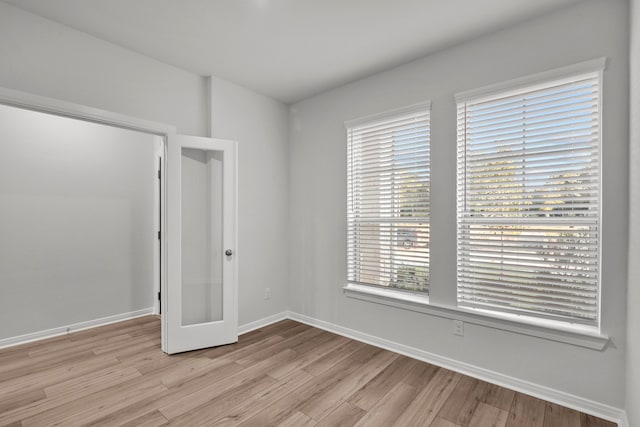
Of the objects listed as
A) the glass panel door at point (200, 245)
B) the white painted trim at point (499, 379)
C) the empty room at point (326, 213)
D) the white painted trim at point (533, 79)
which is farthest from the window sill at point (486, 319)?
the white painted trim at point (533, 79)

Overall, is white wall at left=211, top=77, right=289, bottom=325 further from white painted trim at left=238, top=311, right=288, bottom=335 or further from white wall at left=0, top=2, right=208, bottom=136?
white wall at left=0, top=2, right=208, bottom=136

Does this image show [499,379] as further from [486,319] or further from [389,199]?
[389,199]

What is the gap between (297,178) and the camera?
156 inches

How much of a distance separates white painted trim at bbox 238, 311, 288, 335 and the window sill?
1035 mm

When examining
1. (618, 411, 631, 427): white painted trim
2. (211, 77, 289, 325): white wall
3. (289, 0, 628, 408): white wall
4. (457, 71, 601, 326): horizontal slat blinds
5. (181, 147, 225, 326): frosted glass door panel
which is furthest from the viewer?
(211, 77, 289, 325): white wall

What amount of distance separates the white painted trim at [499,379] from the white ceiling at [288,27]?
2665 millimetres

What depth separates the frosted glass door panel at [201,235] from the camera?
3072 millimetres

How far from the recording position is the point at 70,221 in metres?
3.61

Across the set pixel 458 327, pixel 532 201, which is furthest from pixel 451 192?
pixel 458 327

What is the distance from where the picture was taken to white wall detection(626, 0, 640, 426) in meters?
1.59

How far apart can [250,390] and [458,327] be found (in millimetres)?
1742

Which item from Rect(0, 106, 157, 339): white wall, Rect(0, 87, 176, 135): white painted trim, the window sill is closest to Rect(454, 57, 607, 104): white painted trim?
the window sill

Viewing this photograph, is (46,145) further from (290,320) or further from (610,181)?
(610,181)

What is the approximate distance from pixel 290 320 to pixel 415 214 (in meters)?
2.10
